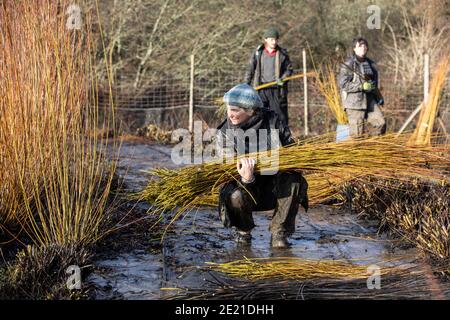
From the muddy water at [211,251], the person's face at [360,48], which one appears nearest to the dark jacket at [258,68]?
the person's face at [360,48]

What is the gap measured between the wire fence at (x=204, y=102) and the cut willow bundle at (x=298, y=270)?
342 inches

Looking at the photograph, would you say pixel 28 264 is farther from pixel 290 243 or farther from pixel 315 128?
pixel 315 128

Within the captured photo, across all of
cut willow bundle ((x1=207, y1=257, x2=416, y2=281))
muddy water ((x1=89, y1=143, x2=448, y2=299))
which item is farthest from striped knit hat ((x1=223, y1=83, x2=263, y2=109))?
cut willow bundle ((x1=207, y1=257, x2=416, y2=281))

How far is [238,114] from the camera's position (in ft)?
16.4

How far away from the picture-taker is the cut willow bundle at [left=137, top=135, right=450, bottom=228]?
4.66 meters

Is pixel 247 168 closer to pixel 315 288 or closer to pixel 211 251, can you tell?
pixel 211 251

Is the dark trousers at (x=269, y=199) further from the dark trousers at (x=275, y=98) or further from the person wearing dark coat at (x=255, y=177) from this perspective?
the dark trousers at (x=275, y=98)

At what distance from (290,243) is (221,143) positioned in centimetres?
92

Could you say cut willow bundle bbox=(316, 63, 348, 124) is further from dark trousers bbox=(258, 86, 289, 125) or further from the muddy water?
the muddy water

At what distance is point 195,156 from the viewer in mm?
10484

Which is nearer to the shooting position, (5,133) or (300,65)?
(5,133)

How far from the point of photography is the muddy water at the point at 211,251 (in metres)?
4.27
